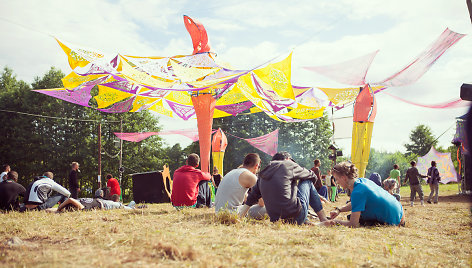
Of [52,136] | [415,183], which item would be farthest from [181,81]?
[52,136]

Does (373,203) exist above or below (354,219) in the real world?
above

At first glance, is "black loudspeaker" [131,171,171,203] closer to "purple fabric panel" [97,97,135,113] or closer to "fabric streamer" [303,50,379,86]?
"purple fabric panel" [97,97,135,113]

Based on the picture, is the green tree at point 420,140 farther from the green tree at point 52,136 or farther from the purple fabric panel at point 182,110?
the purple fabric panel at point 182,110

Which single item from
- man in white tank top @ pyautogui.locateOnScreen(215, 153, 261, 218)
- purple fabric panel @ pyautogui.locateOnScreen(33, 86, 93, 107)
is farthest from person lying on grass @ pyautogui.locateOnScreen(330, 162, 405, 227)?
purple fabric panel @ pyautogui.locateOnScreen(33, 86, 93, 107)

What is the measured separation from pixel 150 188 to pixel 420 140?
6200 cm

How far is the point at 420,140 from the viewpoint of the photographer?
64.5 m

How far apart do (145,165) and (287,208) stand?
28.5m

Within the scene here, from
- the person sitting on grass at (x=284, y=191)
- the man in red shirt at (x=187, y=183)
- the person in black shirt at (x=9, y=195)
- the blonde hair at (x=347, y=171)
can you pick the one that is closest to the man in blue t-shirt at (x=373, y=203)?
the blonde hair at (x=347, y=171)

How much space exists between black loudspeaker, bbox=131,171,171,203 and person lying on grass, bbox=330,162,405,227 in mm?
11300

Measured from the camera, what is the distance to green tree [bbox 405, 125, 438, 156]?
208 ft

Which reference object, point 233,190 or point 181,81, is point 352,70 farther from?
point 233,190

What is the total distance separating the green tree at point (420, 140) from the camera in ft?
208

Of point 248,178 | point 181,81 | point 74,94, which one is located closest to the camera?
point 248,178

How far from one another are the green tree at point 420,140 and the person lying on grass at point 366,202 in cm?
6571
